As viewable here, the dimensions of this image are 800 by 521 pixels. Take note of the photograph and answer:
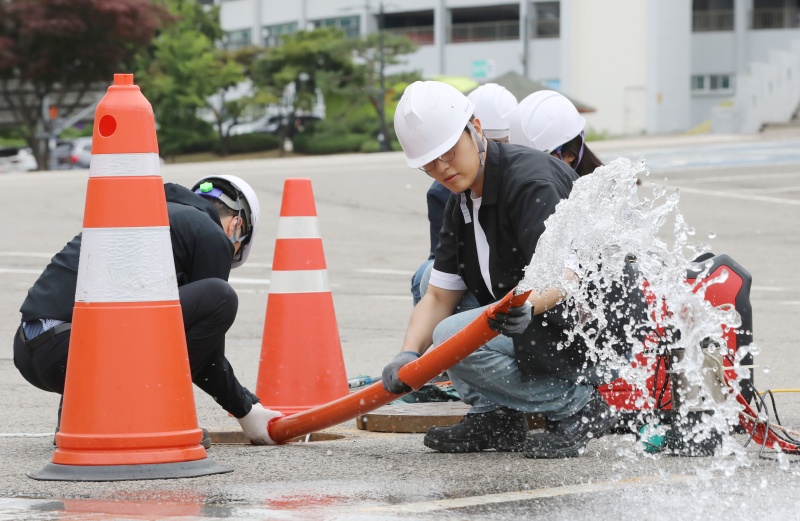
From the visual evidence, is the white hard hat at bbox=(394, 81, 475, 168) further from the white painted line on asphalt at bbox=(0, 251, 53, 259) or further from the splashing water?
the white painted line on asphalt at bbox=(0, 251, 53, 259)

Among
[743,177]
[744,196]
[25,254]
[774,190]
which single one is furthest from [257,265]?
[743,177]

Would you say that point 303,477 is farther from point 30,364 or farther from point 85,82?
point 85,82

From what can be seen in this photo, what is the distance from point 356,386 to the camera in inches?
255

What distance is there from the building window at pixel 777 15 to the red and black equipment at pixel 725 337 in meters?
58.2

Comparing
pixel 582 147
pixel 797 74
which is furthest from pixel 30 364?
pixel 797 74

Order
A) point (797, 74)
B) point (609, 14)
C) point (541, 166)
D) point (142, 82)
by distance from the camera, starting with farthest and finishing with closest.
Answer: point (609, 14) < point (142, 82) < point (797, 74) < point (541, 166)

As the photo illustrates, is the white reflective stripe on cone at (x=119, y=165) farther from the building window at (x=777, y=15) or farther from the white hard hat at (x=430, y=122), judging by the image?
the building window at (x=777, y=15)

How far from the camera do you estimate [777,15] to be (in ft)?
200

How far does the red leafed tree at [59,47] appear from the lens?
39.0 metres

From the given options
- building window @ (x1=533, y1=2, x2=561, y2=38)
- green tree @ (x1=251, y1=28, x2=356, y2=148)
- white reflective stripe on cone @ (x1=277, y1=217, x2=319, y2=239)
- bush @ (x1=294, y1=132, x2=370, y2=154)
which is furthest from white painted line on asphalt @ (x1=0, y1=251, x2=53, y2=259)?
building window @ (x1=533, y1=2, x2=561, y2=38)

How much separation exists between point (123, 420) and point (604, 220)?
5.62 ft

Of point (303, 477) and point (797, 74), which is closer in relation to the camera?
point (303, 477)

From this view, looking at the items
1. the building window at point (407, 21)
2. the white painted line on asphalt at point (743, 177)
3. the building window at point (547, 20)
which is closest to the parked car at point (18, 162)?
the white painted line on asphalt at point (743, 177)

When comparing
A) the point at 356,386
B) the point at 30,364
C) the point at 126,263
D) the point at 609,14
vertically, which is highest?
the point at 609,14
